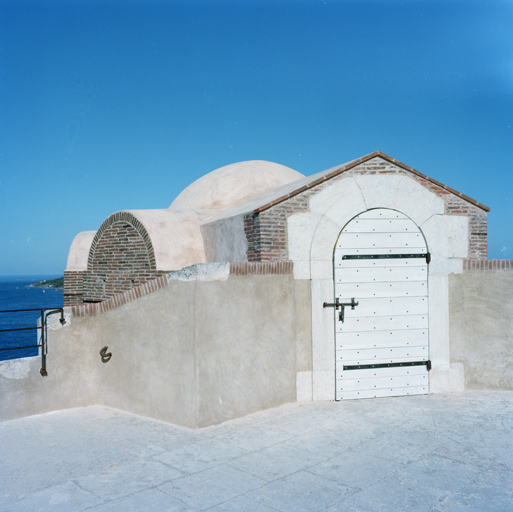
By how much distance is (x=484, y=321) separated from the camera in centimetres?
799

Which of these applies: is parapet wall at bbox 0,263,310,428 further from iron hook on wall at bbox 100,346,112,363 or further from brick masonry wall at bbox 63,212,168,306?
brick masonry wall at bbox 63,212,168,306

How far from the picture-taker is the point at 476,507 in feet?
13.6

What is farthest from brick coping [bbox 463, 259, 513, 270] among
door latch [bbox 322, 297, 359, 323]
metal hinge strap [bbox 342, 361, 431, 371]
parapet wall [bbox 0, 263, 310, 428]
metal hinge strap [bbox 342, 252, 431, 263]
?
parapet wall [bbox 0, 263, 310, 428]

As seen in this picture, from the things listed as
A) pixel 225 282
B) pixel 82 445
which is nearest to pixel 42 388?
pixel 82 445

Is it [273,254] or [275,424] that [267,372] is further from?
[273,254]

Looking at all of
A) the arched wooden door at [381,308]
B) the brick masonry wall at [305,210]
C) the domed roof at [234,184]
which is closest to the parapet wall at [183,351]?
the brick masonry wall at [305,210]

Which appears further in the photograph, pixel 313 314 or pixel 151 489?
pixel 313 314

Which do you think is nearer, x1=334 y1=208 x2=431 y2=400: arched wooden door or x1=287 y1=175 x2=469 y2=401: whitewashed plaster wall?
x1=287 y1=175 x2=469 y2=401: whitewashed plaster wall

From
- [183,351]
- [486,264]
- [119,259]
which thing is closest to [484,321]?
[486,264]

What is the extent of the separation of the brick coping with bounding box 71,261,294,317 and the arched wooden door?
0.92m

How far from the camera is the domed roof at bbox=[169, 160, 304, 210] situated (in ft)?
42.9

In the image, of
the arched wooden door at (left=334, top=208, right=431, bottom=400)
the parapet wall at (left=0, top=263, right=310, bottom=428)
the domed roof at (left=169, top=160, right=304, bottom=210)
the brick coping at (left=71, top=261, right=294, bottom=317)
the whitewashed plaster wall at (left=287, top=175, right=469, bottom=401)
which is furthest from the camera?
the domed roof at (left=169, top=160, right=304, bottom=210)

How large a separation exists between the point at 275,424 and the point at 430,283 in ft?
10.9

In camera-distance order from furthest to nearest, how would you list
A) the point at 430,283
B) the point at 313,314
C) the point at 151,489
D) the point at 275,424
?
1. the point at 430,283
2. the point at 313,314
3. the point at 275,424
4. the point at 151,489
